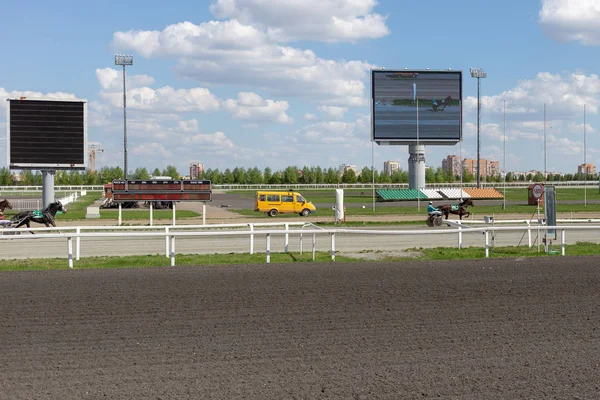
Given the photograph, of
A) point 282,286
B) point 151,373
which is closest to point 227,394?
point 151,373

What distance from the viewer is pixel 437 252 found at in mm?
17203

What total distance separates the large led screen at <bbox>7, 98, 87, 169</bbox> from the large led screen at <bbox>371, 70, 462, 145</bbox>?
88.1 ft

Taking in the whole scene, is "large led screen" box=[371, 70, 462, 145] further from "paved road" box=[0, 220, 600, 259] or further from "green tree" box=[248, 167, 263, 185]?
"green tree" box=[248, 167, 263, 185]

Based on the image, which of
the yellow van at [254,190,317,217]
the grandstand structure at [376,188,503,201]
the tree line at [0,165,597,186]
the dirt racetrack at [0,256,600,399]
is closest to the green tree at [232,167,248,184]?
the tree line at [0,165,597,186]

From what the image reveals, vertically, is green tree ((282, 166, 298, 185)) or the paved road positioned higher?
green tree ((282, 166, 298, 185))

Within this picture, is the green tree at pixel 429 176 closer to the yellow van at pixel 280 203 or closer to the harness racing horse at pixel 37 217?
the yellow van at pixel 280 203

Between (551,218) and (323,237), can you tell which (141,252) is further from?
(551,218)

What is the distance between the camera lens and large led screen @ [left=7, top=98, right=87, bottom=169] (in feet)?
105

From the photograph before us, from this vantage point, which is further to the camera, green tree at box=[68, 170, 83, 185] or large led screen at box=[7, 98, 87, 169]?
green tree at box=[68, 170, 83, 185]

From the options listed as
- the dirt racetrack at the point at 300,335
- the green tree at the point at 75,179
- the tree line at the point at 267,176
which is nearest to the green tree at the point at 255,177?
the tree line at the point at 267,176

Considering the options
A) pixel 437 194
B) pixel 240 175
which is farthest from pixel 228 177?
pixel 437 194

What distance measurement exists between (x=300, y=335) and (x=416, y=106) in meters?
48.6

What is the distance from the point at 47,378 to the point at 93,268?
7731 mm

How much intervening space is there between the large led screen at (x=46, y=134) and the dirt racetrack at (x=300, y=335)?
68.3 feet
